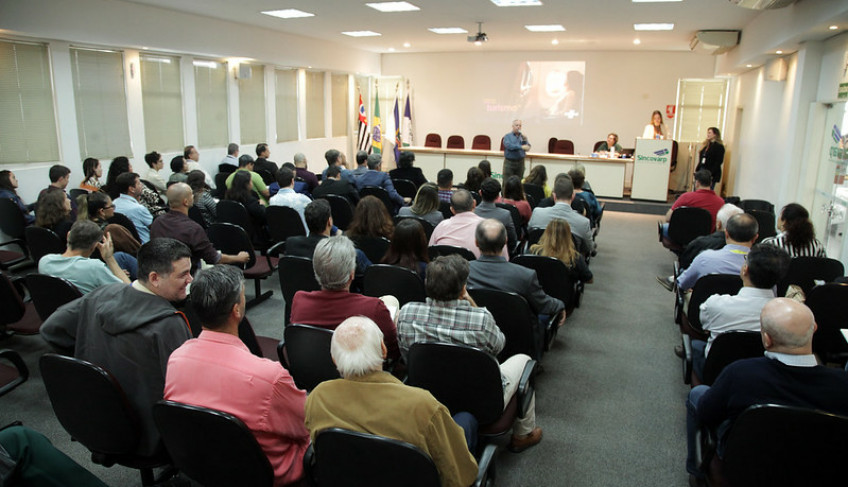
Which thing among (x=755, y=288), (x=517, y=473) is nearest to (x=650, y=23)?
(x=755, y=288)

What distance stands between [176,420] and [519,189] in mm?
4838

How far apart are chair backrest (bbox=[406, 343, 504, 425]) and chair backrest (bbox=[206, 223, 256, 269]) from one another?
2.89m

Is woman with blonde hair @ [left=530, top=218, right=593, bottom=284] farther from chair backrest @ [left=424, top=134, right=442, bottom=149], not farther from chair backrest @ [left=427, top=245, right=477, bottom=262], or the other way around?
chair backrest @ [left=424, top=134, right=442, bottom=149]

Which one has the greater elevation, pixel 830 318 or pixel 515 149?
pixel 515 149

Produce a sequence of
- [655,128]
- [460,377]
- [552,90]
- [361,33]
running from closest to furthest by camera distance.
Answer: [460,377]
[361,33]
[655,128]
[552,90]

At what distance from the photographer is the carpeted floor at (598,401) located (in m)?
2.94

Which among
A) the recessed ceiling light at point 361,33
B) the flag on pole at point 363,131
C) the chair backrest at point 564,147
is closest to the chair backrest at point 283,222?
the recessed ceiling light at point 361,33

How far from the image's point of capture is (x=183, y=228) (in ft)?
13.9

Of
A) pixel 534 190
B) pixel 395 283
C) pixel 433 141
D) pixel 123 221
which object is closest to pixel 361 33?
pixel 433 141

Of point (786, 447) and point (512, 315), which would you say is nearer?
point (786, 447)

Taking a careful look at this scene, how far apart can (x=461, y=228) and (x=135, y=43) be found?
6990mm

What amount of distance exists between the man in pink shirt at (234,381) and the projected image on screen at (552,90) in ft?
44.7

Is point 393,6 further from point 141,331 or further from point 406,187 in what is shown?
point 141,331

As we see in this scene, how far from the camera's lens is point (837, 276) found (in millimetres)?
3877
